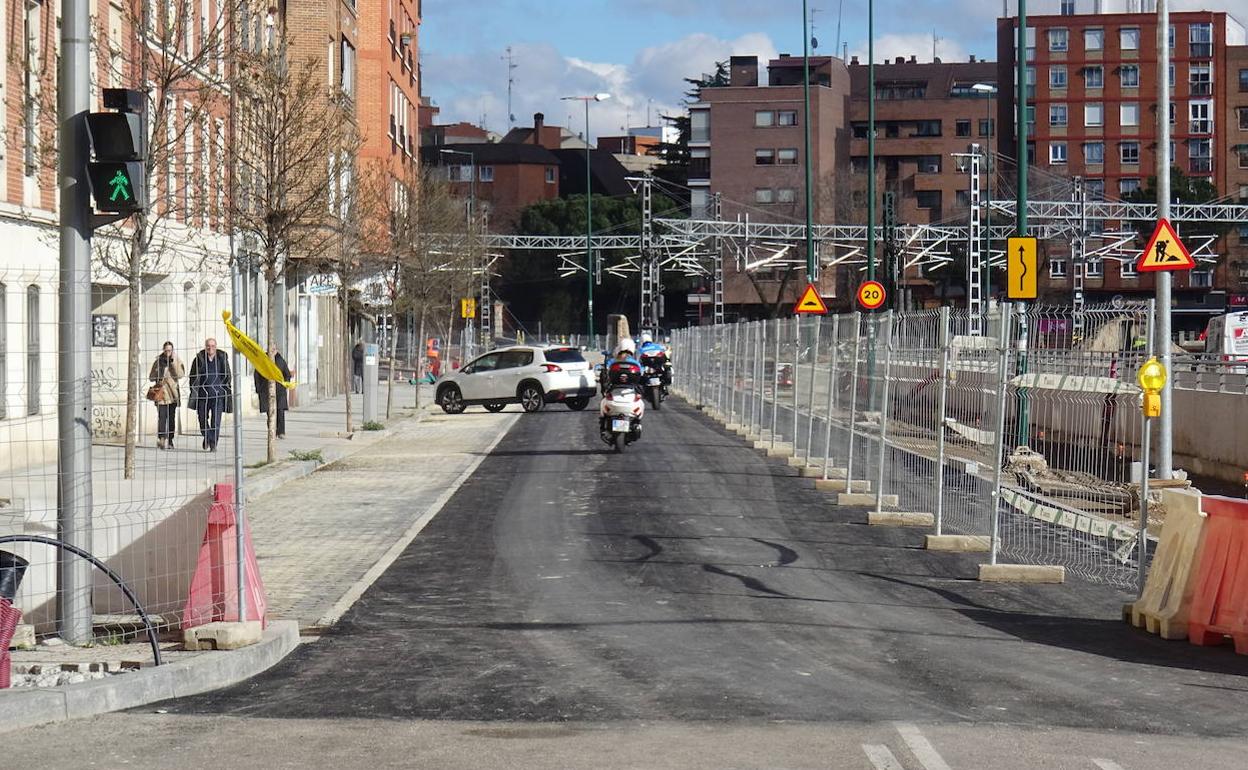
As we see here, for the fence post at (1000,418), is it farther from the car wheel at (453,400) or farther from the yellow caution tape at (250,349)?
the car wheel at (453,400)

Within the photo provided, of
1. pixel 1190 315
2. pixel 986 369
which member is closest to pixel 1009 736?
pixel 986 369

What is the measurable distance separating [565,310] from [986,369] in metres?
91.0

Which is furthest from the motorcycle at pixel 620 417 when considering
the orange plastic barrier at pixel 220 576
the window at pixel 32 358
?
the orange plastic barrier at pixel 220 576

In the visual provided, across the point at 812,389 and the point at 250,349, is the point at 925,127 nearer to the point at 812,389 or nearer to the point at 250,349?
the point at 812,389

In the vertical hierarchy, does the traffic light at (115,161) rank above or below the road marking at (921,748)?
above

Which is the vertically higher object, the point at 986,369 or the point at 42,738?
the point at 986,369

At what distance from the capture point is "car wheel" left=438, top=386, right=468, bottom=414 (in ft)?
141

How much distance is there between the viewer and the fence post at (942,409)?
621 inches

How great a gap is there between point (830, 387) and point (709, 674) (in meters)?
13.4

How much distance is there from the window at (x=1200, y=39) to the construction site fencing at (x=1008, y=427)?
85.3 m

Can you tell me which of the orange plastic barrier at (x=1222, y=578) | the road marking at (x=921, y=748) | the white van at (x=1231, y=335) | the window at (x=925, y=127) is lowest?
the road marking at (x=921, y=748)

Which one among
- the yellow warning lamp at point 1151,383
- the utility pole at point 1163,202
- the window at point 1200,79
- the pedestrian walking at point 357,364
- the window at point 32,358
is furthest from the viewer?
the window at point 1200,79

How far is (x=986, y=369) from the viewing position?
1505cm

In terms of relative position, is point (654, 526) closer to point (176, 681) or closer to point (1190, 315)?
point (176, 681)
